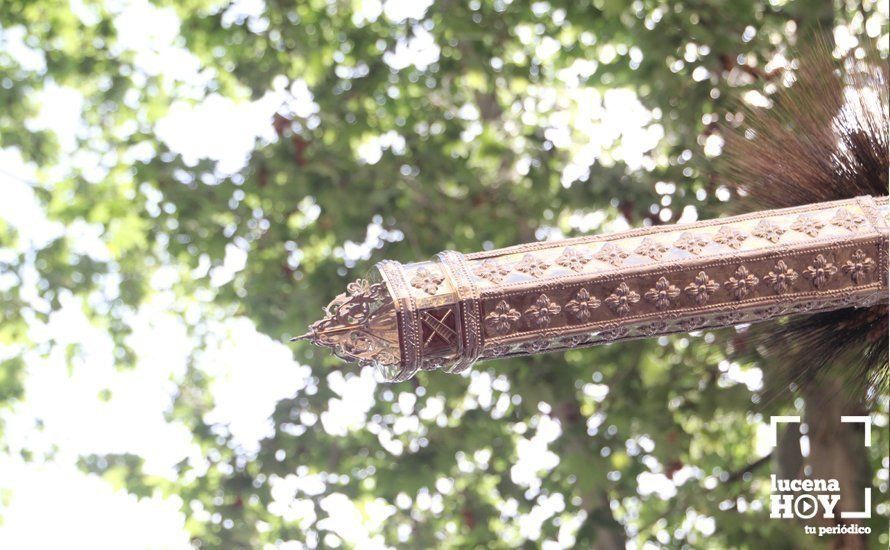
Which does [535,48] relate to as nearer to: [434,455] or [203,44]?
[203,44]

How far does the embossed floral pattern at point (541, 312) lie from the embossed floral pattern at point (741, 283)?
1.42ft

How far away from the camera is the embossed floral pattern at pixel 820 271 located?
264cm

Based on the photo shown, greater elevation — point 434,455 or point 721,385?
point 721,385

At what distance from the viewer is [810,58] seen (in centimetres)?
328

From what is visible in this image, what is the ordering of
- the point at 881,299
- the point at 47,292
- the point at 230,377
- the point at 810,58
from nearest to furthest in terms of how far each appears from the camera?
the point at 881,299, the point at 810,58, the point at 47,292, the point at 230,377

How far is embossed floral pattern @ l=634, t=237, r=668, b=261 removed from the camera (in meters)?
2.56

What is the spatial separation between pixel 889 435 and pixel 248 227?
3876mm

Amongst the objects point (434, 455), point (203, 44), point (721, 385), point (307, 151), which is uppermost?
point (203, 44)

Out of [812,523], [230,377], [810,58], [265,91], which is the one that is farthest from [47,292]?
[810,58]

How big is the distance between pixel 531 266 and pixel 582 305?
142 millimetres

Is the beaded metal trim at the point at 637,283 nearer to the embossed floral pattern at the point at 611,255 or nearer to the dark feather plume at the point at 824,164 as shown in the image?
the embossed floral pattern at the point at 611,255

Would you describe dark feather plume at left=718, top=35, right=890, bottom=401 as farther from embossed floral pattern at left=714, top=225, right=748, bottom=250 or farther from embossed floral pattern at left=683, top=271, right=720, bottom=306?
embossed floral pattern at left=683, top=271, right=720, bottom=306

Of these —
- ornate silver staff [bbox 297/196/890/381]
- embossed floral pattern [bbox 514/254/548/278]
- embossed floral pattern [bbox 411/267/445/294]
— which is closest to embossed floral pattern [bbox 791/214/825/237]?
ornate silver staff [bbox 297/196/890/381]
